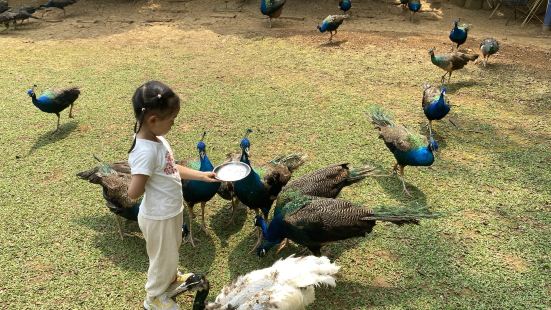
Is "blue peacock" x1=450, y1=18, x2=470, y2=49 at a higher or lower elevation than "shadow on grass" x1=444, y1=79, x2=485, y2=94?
higher

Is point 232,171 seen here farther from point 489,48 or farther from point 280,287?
point 489,48

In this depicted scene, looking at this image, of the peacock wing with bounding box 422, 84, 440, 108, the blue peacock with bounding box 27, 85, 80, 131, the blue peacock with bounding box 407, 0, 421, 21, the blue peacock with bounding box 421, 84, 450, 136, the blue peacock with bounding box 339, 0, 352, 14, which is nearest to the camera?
the blue peacock with bounding box 421, 84, 450, 136

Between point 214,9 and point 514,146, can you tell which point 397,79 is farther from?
point 214,9

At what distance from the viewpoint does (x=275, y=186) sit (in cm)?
455

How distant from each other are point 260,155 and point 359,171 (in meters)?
1.68

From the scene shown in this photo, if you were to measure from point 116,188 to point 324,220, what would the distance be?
2.09 metres

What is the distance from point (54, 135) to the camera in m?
6.74

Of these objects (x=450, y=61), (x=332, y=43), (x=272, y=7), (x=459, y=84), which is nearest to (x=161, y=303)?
(x=450, y=61)

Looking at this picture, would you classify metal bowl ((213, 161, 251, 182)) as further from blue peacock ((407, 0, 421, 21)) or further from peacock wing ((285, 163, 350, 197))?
blue peacock ((407, 0, 421, 21))

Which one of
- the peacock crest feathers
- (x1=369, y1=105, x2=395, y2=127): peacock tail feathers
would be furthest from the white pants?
(x1=369, y1=105, x2=395, y2=127): peacock tail feathers

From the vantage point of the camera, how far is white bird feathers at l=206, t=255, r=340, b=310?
10.6 feet

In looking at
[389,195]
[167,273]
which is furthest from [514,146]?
[167,273]

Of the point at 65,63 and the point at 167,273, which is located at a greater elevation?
the point at 167,273

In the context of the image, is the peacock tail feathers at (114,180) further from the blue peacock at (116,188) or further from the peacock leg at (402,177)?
the peacock leg at (402,177)
